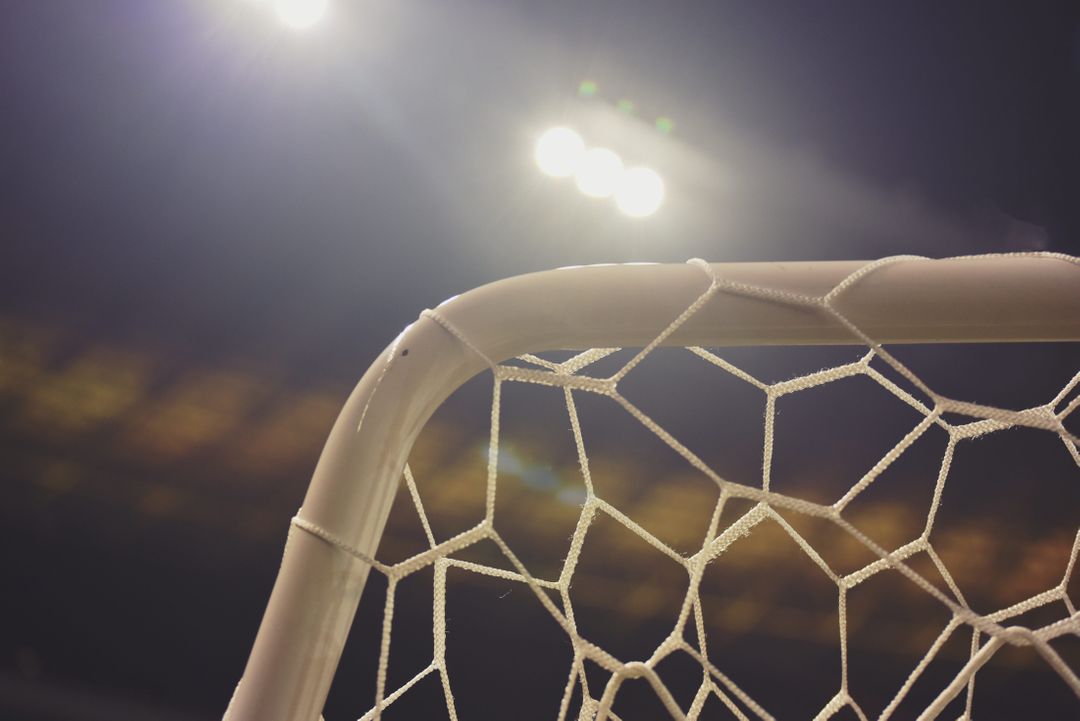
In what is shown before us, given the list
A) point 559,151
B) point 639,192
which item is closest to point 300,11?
point 559,151

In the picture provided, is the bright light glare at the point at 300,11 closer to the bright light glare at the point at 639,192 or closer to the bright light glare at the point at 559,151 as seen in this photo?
the bright light glare at the point at 559,151

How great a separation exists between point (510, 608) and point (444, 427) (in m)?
0.58

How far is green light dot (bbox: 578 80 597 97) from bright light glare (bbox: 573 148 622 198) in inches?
4.0

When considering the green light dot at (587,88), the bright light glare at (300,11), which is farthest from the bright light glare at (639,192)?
the bright light glare at (300,11)

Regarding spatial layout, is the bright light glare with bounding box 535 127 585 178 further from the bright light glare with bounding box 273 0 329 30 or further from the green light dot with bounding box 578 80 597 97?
the bright light glare with bounding box 273 0 329 30

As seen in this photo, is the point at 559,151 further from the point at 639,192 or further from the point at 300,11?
the point at 300,11

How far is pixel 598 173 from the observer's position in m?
1.27

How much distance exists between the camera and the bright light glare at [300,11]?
3.50 ft

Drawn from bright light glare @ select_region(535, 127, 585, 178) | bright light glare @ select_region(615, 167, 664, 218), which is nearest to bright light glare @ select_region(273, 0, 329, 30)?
Result: bright light glare @ select_region(535, 127, 585, 178)

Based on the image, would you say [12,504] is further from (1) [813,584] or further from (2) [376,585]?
(1) [813,584]

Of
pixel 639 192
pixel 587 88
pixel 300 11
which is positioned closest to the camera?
pixel 300 11

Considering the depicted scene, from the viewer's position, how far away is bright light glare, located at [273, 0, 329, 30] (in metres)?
1.07

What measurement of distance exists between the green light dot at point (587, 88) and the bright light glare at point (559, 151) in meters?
0.07

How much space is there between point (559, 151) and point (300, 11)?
49 cm
